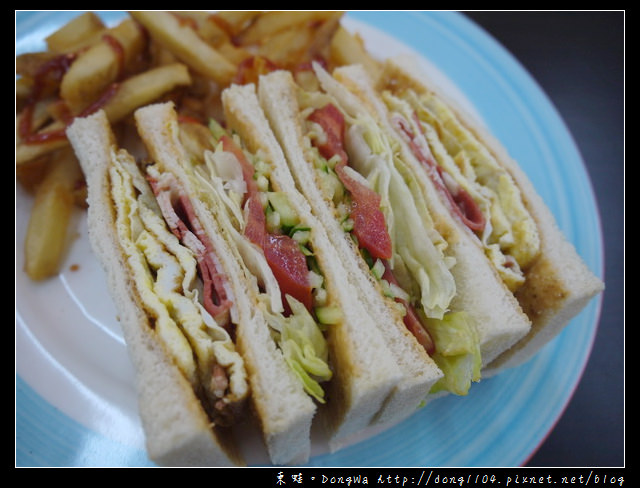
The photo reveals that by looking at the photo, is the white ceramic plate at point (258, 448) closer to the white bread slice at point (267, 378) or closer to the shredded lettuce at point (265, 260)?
the white bread slice at point (267, 378)

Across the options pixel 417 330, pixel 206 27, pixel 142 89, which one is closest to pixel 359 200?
pixel 417 330

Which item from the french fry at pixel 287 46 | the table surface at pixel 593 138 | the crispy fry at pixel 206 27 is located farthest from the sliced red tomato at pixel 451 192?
the table surface at pixel 593 138

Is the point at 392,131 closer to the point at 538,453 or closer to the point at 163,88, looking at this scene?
the point at 163,88

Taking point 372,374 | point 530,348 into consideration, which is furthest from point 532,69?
point 372,374

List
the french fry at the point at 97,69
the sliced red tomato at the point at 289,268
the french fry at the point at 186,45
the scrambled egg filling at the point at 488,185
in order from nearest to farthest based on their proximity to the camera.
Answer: the sliced red tomato at the point at 289,268, the scrambled egg filling at the point at 488,185, the french fry at the point at 97,69, the french fry at the point at 186,45

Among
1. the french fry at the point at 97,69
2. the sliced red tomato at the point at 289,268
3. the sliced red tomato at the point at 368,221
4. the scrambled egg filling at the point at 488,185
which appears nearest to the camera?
the sliced red tomato at the point at 289,268

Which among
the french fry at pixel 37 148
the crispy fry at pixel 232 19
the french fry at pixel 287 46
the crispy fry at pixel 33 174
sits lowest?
the crispy fry at pixel 33 174

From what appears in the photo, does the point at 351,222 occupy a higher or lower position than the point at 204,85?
lower

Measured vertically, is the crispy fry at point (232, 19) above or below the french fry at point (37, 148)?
above

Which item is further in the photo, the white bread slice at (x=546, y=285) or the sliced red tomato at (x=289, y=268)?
the white bread slice at (x=546, y=285)
